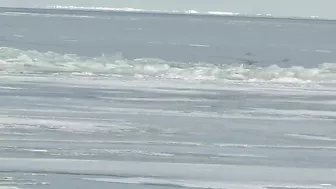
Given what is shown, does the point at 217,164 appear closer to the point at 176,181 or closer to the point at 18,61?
the point at 176,181

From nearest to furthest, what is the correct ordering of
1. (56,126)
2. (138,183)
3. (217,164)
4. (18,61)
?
(138,183), (217,164), (56,126), (18,61)

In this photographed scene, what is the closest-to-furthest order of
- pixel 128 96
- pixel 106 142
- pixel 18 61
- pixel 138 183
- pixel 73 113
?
pixel 138 183, pixel 106 142, pixel 73 113, pixel 128 96, pixel 18 61

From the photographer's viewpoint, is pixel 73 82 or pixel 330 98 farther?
pixel 73 82

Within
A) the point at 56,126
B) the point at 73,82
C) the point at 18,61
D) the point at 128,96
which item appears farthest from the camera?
the point at 18,61

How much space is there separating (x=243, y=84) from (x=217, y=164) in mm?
5255

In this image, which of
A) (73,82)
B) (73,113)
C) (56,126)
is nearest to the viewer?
(56,126)

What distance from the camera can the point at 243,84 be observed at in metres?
12.9

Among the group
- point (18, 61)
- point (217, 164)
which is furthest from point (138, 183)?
point (18, 61)

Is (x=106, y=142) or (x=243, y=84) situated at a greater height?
(x=243, y=84)

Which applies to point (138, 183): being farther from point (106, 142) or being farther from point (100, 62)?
point (100, 62)

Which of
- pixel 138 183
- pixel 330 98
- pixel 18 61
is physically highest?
pixel 18 61

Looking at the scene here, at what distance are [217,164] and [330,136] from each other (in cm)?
187

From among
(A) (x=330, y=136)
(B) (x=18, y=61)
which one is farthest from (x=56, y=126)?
(B) (x=18, y=61)

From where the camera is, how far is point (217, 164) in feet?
25.4
